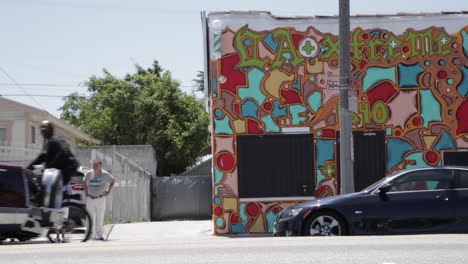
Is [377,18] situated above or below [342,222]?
above

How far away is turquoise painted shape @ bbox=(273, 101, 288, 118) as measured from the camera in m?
15.6

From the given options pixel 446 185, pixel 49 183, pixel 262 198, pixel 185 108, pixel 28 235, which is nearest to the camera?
pixel 49 183

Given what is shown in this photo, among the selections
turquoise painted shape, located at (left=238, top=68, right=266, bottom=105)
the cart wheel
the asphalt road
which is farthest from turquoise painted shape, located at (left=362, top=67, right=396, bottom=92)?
the cart wheel

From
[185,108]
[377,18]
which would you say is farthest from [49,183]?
[185,108]

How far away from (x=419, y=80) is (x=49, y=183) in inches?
366

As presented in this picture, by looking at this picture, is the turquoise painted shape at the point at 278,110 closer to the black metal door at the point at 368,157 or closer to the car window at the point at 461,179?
the black metal door at the point at 368,157

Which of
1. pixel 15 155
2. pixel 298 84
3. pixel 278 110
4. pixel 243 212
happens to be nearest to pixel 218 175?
pixel 243 212

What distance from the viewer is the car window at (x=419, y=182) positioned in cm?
1118

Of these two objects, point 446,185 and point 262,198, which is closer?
point 446,185

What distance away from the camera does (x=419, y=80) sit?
1577 centimetres

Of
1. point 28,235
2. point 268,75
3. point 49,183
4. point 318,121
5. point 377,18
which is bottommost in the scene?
point 28,235

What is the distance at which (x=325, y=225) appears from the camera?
1093 cm

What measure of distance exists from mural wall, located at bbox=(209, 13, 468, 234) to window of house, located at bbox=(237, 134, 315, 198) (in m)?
0.17

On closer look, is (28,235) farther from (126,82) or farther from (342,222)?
(126,82)
